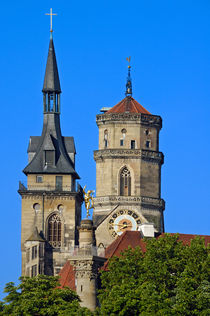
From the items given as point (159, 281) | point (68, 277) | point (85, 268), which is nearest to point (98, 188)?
point (68, 277)

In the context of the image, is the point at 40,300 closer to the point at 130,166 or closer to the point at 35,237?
the point at 35,237

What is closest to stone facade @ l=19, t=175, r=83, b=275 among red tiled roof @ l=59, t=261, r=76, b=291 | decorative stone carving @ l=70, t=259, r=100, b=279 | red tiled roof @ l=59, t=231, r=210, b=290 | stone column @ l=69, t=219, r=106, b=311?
red tiled roof @ l=59, t=231, r=210, b=290

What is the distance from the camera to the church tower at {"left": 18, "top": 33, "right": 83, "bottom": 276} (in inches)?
7510

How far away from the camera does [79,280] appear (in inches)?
Answer: 6344

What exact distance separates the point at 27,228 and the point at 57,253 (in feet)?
14.5

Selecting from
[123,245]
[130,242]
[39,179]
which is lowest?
[123,245]

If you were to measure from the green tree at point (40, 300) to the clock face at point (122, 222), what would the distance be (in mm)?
30301

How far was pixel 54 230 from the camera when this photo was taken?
634 feet

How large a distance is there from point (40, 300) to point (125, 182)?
138 feet

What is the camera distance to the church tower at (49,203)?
626 ft

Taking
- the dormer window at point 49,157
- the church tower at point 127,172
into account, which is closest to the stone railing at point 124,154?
the church tower at point 127,172

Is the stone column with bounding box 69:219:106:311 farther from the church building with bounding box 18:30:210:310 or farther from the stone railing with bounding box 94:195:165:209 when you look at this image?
the stone railing with bounding box 94:195:165:209

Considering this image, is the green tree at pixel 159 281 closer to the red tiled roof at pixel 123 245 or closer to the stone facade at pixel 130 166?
the red tiled roof at pixel 123 245

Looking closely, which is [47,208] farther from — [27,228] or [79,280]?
[79,280]
